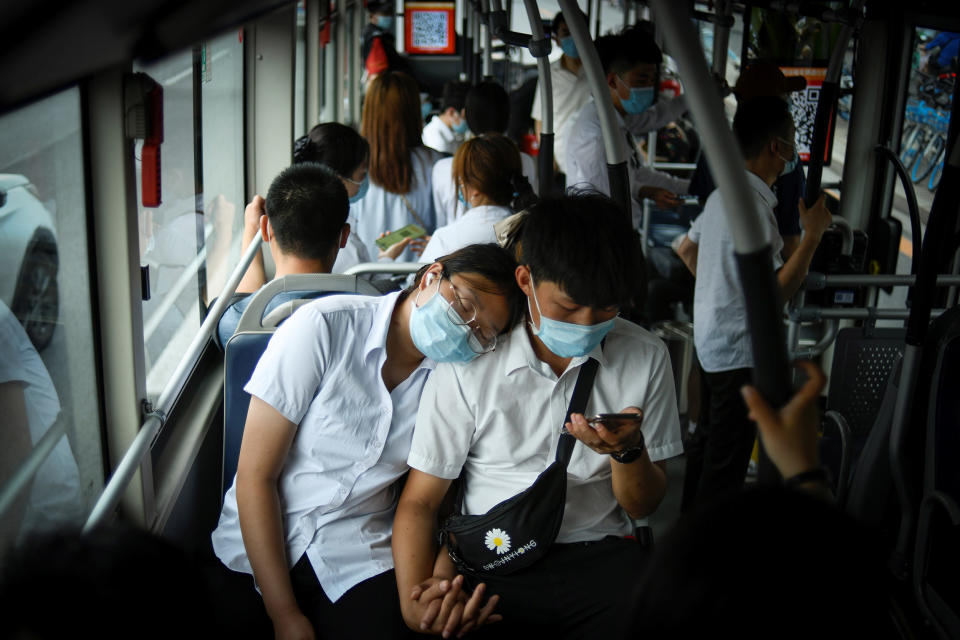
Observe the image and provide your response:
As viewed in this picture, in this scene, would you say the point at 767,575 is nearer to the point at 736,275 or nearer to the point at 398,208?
the point at 736,275

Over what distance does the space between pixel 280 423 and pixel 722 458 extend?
174cm

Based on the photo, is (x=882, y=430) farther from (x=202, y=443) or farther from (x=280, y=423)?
(x=202, y=443)

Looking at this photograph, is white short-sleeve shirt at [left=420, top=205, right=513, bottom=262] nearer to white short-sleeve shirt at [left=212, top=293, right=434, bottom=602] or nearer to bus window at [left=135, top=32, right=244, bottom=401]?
bus window at [left=135, top=32, right=244, bottom=401]

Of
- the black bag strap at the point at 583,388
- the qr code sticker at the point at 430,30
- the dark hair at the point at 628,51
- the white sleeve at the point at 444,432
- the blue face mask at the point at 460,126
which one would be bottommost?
the white sleeve at the point at 444,432

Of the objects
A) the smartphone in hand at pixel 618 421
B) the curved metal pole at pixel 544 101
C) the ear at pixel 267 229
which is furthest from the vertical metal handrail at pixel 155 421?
the curved metal pole at pixel 544 101

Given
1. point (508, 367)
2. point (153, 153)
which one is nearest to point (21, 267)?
point (153, 153)

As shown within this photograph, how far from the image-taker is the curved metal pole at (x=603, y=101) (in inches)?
63.6

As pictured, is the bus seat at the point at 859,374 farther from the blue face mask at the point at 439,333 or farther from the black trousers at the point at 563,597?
the blue face mask at the point at 439,333

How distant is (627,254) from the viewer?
1.72m

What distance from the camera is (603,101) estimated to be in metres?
1.86

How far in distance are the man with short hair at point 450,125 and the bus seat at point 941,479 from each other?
10.6 ft

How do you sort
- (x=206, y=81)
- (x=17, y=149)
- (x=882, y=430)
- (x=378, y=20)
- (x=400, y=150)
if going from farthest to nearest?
1. (x=378, y=20)
2. (x=400, y=150)
3. (x=206, y=81)
4. (x=882, y=430)
5. (x=17, y=149)

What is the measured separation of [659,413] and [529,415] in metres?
0.29

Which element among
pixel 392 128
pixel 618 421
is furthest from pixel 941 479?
pixel 392 128
